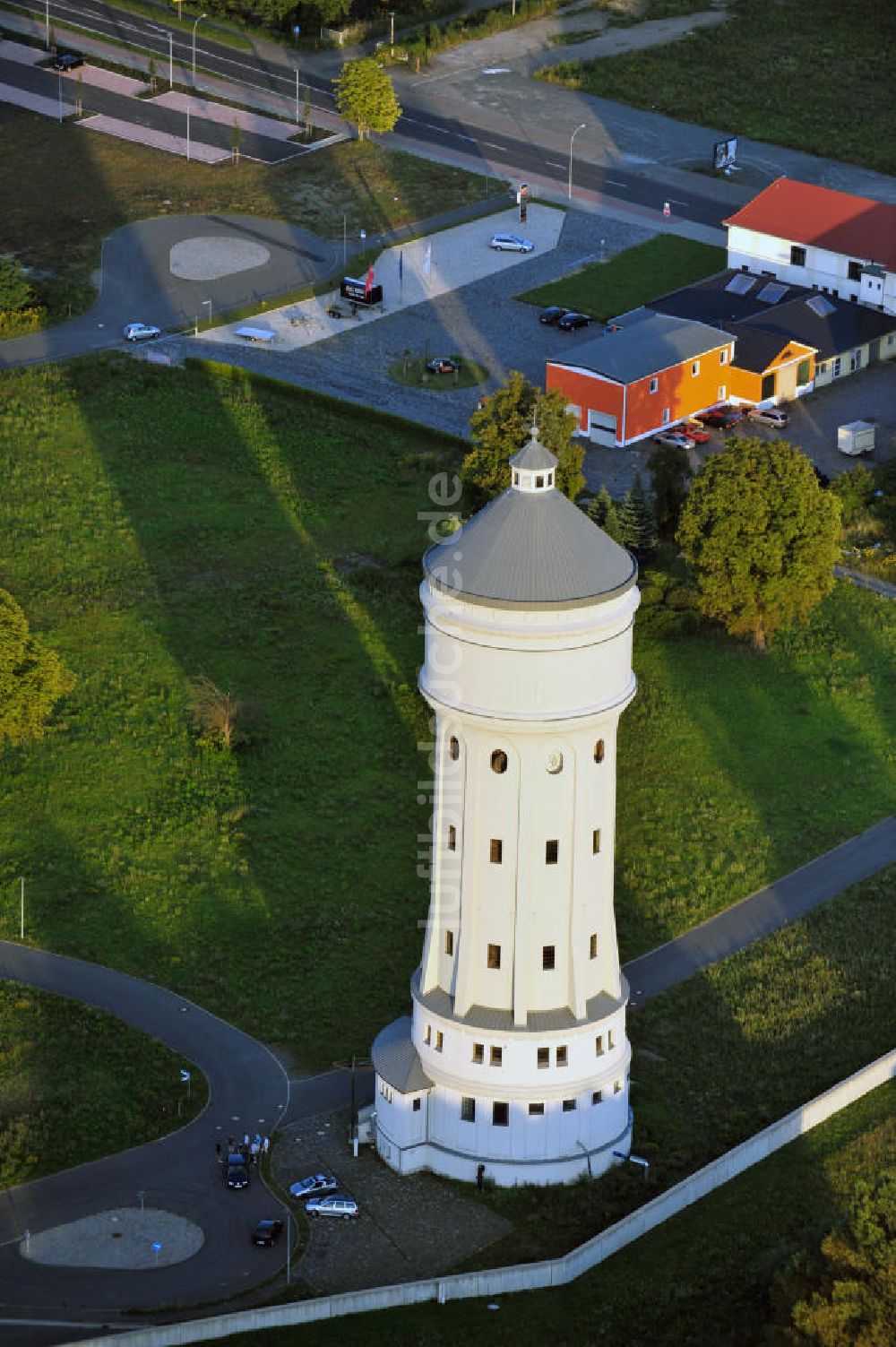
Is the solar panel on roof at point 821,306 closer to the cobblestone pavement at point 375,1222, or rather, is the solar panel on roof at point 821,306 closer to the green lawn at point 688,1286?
the green lawn at point 688,1286

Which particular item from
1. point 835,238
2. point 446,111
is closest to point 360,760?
point 835,238

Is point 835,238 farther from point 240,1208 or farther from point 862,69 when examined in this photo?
point 240,1208

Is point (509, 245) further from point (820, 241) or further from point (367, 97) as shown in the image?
point (820, 241)

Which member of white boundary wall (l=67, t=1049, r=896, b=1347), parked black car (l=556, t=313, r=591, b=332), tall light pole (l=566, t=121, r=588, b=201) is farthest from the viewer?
tall light pole (l=566, t=121, r=588, b=201)

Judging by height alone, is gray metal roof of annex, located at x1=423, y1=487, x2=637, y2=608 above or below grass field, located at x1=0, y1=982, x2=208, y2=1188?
above

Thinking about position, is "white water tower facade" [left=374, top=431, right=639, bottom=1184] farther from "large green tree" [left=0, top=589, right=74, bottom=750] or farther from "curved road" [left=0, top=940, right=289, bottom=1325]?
"large green tree" [left=0, top=589, right=74, bottom=750]

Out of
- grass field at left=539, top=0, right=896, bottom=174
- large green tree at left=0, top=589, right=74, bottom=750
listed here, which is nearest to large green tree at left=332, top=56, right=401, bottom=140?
grass field at left=539, top=0, right=896, bottom=174
